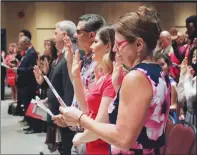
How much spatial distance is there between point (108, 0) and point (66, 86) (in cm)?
859

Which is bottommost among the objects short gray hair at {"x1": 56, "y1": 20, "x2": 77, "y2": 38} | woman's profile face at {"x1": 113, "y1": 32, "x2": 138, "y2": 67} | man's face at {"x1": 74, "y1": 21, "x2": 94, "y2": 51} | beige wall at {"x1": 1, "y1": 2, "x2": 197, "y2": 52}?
woman's profile face at {"x1": 113, "y1": 32, "x2": 138, "y2": 67}

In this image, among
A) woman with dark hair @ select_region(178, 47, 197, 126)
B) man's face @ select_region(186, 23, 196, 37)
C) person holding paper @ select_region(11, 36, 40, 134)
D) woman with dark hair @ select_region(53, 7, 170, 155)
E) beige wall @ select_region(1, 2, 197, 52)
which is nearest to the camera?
woman with dark hair @ select_region(53, 7, 170, 155)

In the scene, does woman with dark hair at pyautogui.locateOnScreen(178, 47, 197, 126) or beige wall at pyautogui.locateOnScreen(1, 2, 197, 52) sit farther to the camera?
beige wall at pyautogui.locateOnScreen(1, 2, 197, 52)

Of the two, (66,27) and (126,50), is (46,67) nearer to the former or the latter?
(66,27)

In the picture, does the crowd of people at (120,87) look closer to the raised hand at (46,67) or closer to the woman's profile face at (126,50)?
the woman's profile face at (126,50)

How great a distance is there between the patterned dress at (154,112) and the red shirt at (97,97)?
376mm

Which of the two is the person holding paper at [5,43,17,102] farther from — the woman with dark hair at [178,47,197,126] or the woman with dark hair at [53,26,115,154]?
the woman with dark hair at [53,26,115,154]

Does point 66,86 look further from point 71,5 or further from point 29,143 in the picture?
point 71,5

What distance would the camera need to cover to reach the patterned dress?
136cm

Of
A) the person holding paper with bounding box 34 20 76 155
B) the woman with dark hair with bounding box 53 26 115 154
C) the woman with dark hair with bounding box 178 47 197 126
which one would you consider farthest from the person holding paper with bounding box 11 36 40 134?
the woman with dark hair with bounding box 53 26 115 154

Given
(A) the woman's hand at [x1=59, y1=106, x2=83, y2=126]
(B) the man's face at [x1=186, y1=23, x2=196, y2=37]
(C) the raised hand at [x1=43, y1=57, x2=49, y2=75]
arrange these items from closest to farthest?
(A) the woman's hand at [x1=59, y1=106, x2=83, y2=126]
(B) the man's face at [x1=186, y1=23, x2=196, y2=37]
(C) the raised hand at [x1=43, y1=57, x2=49, y2=75]

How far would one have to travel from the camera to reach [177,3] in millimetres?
11320

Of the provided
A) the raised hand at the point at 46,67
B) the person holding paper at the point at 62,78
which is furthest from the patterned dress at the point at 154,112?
the raised hand at the point at 46,67

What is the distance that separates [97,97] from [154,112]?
64cm
